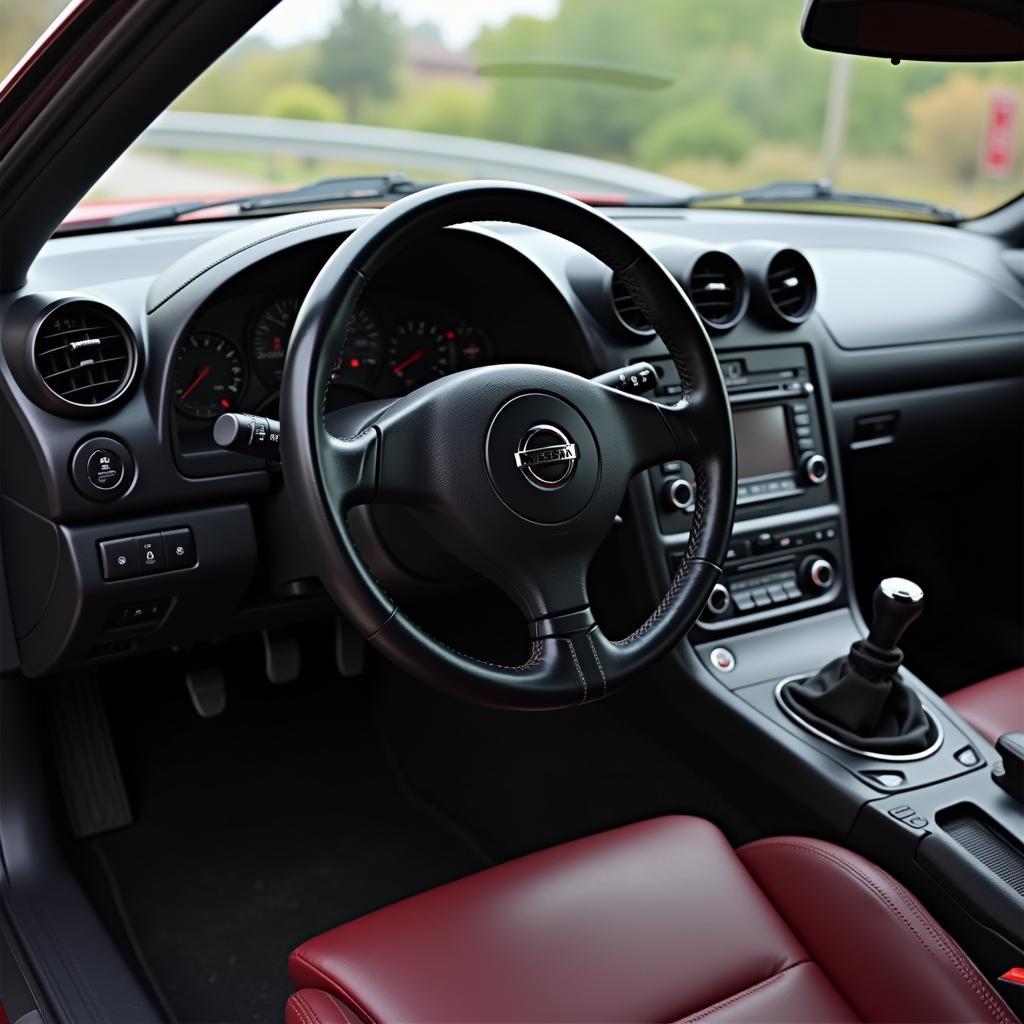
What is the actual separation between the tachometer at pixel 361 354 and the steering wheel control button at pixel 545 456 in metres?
→ 0.55

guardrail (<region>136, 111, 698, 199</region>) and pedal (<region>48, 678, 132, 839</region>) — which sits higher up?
guardrail (<region>136, 111, 698, 199</region>)

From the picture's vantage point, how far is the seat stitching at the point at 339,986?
1.20 m

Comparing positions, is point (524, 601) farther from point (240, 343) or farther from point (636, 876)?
point (240, 343)

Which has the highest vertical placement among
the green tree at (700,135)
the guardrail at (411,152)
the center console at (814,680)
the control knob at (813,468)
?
the green tree at (700,135)

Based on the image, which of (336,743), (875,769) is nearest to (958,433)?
(875,769)

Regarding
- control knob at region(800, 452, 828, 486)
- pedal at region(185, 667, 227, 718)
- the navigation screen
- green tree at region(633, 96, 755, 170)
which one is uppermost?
green tree at region(633, 96, 755, 170)

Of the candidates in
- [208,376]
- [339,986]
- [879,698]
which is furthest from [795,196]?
[339,986]

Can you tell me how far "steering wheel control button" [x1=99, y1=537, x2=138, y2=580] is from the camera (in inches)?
61.8

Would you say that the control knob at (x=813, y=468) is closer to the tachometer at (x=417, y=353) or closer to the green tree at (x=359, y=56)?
the tachometer at (x=417, y=353)

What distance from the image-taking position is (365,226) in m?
1.22

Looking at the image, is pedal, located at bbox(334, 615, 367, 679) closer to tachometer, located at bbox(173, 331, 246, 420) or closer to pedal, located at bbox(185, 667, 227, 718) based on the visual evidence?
pedal, located at bbox(185, 667, 227, 718)

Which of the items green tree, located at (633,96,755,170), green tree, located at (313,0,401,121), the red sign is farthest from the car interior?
green tree, located at (313,0,401,121)

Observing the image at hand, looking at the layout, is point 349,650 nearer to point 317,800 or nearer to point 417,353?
point 317,800

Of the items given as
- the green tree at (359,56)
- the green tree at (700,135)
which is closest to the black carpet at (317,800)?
the green tree at (700,135)
